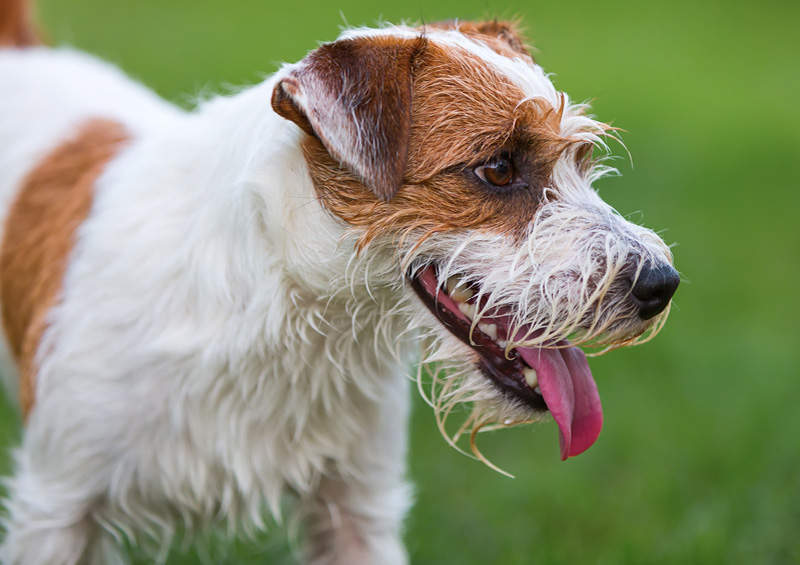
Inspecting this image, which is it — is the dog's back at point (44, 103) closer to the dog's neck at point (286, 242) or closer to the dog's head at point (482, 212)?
the dog's neck at point (286, 242)

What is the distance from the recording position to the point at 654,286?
2666 millimetres

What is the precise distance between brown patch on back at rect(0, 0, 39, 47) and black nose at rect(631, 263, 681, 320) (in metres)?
3.64

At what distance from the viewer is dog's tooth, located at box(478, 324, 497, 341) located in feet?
9.40

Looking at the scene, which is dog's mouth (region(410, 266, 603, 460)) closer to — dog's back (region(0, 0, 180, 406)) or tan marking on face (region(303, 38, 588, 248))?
tan marking on face (region(303, 38, 588, 248))

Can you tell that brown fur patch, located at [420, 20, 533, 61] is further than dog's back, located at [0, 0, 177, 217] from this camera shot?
No

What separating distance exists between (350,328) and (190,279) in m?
0.52

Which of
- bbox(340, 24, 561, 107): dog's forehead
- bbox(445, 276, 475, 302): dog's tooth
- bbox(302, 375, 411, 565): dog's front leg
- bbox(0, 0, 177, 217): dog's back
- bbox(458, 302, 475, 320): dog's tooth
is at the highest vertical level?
bbox(340, 24, 561, 107): dog's forehead

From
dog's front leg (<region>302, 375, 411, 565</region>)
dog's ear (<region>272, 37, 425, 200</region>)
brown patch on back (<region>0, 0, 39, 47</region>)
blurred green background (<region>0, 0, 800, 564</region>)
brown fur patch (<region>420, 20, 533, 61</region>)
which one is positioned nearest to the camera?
dog's ear (<region>272, 37, 425, 200</region>)

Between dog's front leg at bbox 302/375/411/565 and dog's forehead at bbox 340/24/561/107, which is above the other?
dog's forehead at bbox 340/24/561/107

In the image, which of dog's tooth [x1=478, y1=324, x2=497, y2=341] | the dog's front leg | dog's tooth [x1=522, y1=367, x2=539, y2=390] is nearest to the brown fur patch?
dog's tooth [x1=478, y1=324, x2=497, y2=341]

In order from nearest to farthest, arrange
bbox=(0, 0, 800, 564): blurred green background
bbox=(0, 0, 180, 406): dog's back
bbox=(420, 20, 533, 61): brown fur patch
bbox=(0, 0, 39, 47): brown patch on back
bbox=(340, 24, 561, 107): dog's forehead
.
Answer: bbox=(340, 24, 561, 107): dog's forehead < bbox=(420, 20, 533, 61): brown fur patch < bbox=(0, 0, 180, 406): dog's back < bbox=(0, 0, 800, 564): blurred green background < bbox=(0, 0, 39, 47): brown patch on back

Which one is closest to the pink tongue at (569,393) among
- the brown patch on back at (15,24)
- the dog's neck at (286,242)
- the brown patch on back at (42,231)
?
the dog's neck at (286,242)

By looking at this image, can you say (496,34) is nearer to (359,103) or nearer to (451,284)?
(359,103)

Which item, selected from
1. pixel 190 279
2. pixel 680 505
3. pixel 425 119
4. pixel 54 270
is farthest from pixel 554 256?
pixel 680 505
